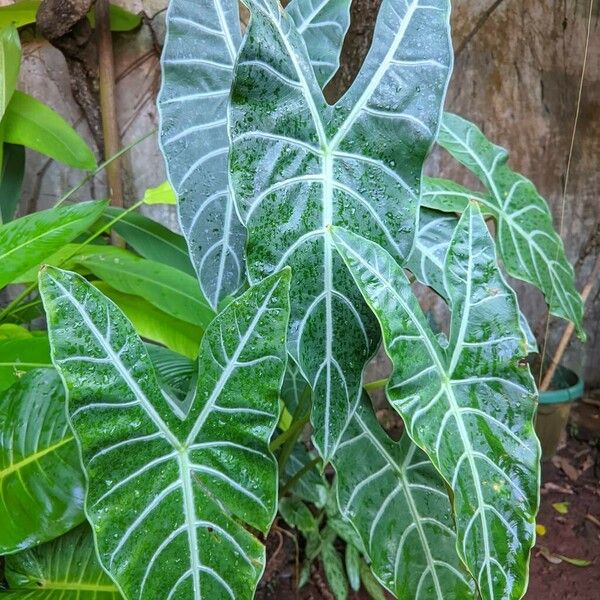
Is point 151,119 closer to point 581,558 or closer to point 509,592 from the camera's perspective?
point 509,592

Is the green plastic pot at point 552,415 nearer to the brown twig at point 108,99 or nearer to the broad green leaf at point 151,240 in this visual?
the broad green leaf at point 151,240

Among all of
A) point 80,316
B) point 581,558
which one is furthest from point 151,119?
point 581,558

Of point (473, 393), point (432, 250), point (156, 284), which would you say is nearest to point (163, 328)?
point (156, 284)

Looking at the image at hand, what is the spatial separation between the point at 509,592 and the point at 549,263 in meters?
0.70

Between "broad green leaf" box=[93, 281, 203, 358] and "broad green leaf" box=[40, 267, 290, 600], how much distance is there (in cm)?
50

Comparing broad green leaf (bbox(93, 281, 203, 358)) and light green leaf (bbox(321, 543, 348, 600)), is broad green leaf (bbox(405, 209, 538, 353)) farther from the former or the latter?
light green leaf (bbox(321, 543, 348, 600))

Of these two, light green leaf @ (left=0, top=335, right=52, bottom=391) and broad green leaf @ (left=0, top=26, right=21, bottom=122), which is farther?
broad green leaf @ (left=0, top=26, right=21, bottom=122)

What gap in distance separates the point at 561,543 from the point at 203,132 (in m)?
1.62

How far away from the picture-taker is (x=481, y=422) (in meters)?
0.73

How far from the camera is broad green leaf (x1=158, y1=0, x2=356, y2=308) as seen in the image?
0.88 m

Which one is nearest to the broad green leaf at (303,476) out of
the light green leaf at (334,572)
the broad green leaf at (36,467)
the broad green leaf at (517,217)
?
the light green leaf at (334,572)

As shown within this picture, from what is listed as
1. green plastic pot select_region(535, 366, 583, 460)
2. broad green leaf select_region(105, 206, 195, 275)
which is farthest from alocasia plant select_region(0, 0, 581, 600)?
green plastic pot select_region(535, 366, 583, 460)

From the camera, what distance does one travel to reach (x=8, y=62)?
55.7 inches

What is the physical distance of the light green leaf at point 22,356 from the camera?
0.88 metres
